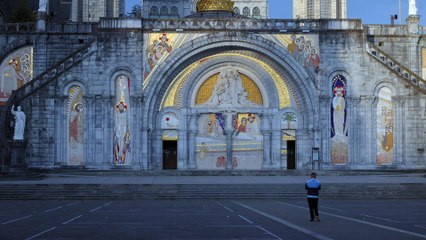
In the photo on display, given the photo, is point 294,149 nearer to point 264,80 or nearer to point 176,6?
point 264,80

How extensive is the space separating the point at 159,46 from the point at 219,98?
18.6 ft

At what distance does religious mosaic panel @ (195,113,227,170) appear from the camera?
5428 centimetres

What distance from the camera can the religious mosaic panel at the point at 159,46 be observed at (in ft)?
173

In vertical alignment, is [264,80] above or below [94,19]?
below

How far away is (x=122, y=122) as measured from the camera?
52500 millimetres

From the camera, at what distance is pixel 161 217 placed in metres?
26.5

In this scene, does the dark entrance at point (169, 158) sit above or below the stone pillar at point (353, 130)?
below

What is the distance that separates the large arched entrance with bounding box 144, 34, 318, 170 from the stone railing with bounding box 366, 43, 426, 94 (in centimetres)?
535

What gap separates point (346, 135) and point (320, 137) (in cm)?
181

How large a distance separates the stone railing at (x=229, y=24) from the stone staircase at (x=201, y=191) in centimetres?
1637

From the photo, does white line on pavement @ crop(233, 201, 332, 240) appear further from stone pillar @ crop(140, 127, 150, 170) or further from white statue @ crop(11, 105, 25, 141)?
stone pillar @ crop(140, 127, 150, 170)

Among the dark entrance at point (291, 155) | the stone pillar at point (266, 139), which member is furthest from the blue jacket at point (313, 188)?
the dark entrance at point (291, 155)

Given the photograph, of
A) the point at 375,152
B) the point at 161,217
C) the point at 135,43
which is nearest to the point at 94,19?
the point at 135,43

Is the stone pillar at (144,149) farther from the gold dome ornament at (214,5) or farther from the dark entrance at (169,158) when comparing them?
the gold dome ornament at (214,5)
